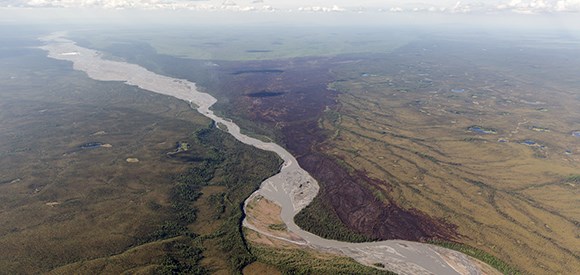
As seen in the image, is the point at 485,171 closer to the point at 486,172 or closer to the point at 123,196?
the point at 486,172

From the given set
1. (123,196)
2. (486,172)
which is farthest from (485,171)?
(123,196)

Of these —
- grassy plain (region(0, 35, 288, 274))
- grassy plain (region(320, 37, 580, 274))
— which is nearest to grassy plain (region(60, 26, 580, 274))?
grassy plain (region(320, 37, 580, 274))

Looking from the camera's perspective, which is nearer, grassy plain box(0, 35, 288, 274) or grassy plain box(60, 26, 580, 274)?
grassy plain box(0, 35, 288, 274)

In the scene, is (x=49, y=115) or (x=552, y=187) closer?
(x=552, y=187)

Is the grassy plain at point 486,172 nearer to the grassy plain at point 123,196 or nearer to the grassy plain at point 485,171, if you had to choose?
the grassy plain at point 485,171

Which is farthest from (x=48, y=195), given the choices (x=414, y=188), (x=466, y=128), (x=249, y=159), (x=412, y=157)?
(x=466, y=128)

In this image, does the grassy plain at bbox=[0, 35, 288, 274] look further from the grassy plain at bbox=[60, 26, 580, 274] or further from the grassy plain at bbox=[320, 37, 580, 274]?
the grassy plain at bbox=[320, 37, 580, 274]

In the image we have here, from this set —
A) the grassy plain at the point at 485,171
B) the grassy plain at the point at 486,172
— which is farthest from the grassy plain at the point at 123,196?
the grassy plain at the point at 486,172

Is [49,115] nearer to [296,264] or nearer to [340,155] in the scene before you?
[340,155]

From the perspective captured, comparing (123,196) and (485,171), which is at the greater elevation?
(485,171)

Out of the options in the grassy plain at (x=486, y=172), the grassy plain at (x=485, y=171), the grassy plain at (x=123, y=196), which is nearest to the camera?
the grassy plain at (x=123, y=196)

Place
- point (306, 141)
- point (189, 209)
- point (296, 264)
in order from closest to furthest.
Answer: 1. point (296, 264)
2. point (189, 209)
3. point (306, 141)
